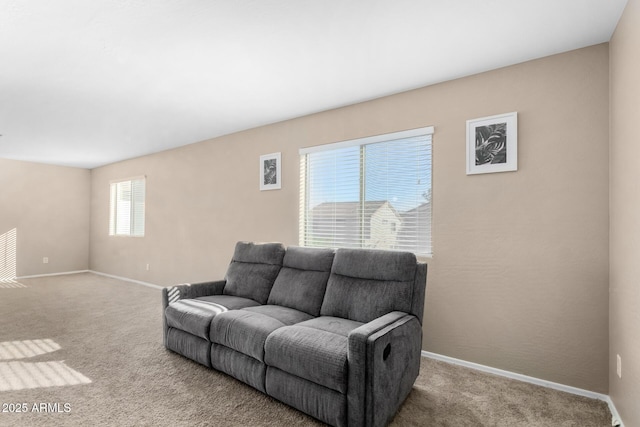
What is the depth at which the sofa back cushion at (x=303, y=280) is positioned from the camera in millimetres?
2799

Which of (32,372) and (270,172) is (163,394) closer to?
(32,372)

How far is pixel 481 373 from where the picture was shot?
2.69m

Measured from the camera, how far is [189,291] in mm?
3178

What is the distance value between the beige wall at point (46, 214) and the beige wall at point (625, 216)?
9.20 meters

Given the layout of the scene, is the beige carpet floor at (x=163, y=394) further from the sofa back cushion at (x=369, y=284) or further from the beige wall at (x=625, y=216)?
the sofa back cushion at (x=369, y=284)

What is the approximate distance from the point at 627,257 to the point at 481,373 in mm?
1389

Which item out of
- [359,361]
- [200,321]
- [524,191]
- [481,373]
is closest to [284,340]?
[359,361]

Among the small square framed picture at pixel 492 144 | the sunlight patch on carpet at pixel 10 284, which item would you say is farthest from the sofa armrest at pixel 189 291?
the sunlight patch on carpet at pixel 10 284

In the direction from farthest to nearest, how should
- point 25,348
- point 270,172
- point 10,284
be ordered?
point 10,284 → point 270,172 → point 25,348

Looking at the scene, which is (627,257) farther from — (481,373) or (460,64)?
(460,64)

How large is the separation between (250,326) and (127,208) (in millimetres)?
5632

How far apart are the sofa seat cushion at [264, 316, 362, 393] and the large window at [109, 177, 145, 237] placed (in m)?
5.19

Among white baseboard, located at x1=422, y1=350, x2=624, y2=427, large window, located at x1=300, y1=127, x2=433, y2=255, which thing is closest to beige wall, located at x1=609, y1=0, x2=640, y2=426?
white baseboard, located at x1=422, y1=350, x2=624, y2=427

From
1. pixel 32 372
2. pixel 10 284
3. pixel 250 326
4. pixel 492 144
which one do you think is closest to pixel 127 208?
pixel 10 284
